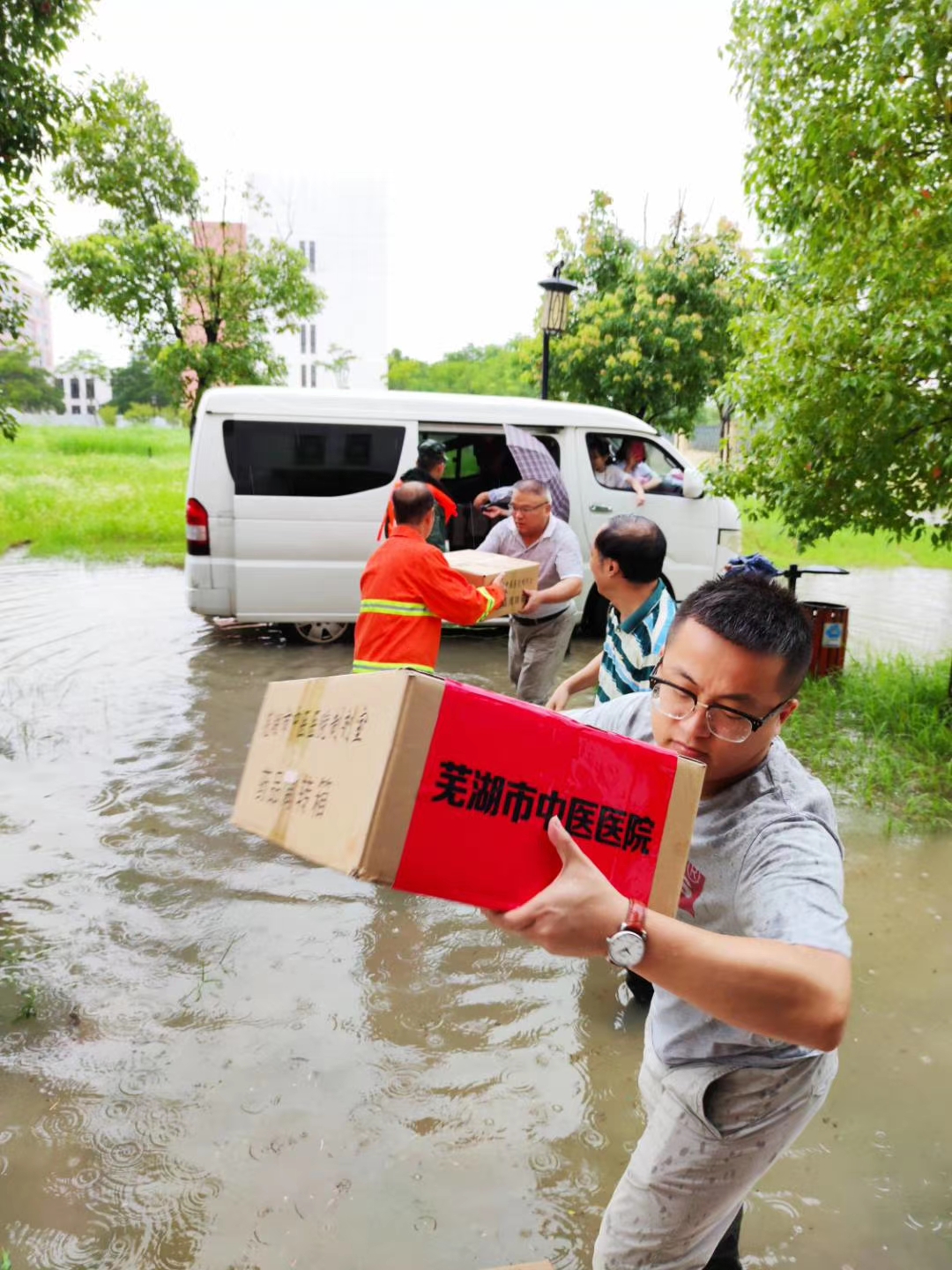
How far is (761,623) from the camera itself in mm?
1260

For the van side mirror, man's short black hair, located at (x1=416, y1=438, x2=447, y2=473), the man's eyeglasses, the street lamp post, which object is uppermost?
the street lamp post

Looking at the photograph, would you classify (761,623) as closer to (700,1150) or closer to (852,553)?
(700,1150)

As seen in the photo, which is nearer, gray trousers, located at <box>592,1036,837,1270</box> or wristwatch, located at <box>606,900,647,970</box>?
wristwatch, located at <box>606,900,647,970</box>

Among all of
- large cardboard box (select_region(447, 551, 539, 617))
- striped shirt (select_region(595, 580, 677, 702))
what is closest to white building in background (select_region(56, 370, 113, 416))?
large cardboard box (select_region(447, 551, 539, 617))

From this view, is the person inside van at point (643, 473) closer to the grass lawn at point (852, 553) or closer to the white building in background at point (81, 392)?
the grass lawn at point (852, 553)

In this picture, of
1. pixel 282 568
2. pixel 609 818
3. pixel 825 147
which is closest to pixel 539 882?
pixel 609 818

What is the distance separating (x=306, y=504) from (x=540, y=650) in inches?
116

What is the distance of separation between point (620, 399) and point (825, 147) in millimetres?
8664

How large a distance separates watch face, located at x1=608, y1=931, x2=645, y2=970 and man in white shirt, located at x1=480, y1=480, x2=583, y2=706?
3.17 metres

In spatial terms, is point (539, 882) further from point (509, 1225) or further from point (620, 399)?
point (620, 399)

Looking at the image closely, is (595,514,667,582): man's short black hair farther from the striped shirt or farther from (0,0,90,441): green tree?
(0,0,90,441): green tree

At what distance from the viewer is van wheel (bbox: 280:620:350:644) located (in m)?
7.12

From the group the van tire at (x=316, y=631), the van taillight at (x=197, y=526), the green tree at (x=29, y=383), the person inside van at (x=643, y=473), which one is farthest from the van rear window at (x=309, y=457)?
the green tree at (x=29, y=383)

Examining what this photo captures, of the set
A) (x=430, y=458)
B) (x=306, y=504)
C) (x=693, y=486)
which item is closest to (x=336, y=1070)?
(x=430, y=458)
